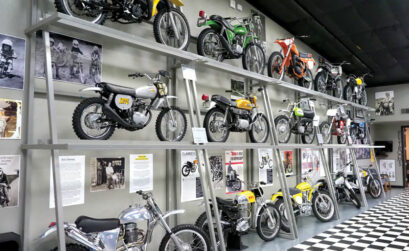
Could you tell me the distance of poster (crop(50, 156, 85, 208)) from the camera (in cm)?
294

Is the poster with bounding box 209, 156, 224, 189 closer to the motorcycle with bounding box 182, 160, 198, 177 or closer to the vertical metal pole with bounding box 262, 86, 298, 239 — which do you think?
the motorcycle with bounding box 182, 160, 198, 177

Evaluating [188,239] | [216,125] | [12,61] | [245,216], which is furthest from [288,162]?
[12,61]

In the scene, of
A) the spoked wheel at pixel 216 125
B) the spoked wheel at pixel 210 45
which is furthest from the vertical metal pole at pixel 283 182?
the spoked wheel at pixel 210 45

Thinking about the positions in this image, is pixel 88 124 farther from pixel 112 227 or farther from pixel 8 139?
pixel 112 227

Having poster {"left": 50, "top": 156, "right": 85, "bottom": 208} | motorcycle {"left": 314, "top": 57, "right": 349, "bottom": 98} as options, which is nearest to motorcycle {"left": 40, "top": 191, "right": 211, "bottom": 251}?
poster {"left": 50, "top": 156, "right": 85, "bottom": 208}

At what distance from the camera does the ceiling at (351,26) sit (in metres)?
5.42

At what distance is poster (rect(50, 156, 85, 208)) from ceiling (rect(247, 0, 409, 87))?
13.9 feet

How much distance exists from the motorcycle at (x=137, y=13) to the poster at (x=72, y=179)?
4.51ft

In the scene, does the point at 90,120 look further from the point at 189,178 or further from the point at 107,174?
the point at 189,178

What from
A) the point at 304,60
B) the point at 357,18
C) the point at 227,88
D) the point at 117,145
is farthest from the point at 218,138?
the point at 357,18

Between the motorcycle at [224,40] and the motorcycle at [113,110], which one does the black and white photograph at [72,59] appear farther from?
the motorcycle at [224,40]

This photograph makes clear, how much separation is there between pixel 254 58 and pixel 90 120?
3228 millimetres

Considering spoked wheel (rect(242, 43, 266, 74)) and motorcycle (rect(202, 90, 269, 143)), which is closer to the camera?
motorcycle (rect(202, 90, 269, 143))

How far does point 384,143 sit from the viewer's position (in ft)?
37.2
